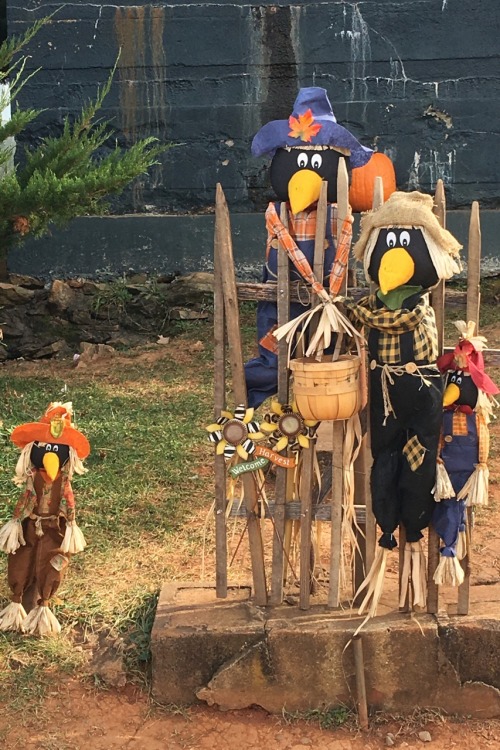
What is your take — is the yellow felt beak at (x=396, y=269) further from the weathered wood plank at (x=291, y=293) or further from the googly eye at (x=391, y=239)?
the weathered wood plank at (x=291, y=293)

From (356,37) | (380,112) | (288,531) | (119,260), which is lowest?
(288,531)

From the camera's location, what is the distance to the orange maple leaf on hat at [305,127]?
11.0 ft

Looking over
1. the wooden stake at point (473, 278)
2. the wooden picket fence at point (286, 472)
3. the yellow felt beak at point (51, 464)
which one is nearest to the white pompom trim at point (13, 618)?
the yellow felt beak at point (51, 464)

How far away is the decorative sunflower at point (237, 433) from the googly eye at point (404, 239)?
83 cm

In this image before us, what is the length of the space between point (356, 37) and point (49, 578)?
721 centimetres

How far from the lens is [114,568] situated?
14.1ft

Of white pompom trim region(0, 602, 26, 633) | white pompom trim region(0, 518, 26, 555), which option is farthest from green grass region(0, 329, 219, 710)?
white pompom trim region(0, 518, 26, 555)

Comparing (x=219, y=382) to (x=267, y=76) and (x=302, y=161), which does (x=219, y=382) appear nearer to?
(x=302, y=161)

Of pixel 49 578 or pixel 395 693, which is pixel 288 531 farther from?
pixel 49 578

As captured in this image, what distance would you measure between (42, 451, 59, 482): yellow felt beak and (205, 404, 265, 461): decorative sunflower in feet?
2.37

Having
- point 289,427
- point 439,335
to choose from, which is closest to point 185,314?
point 289,427

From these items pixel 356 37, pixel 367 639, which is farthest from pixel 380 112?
pixel 367 639

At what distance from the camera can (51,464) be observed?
11.9 feet

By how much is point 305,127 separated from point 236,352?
0.89 meters
